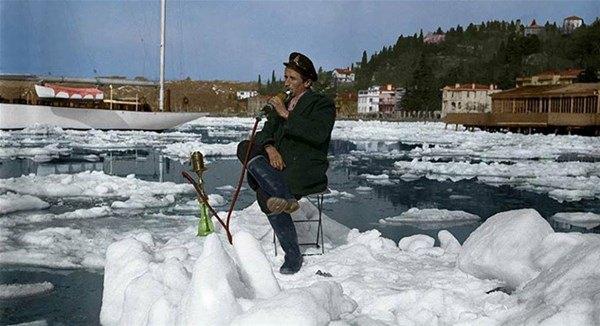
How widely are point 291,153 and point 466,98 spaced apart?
1931 inches

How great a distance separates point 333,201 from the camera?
6.08 m

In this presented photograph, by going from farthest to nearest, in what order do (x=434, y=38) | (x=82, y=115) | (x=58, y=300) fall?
(x=434, y=38) < (x=82, y=115) < (x=58, y=300)

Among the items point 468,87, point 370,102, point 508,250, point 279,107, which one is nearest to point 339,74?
point 279,107

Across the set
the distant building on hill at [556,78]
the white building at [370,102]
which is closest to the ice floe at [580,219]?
the distant building on hill at [556,78]

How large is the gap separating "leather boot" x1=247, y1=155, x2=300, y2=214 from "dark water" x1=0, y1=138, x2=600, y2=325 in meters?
0.86

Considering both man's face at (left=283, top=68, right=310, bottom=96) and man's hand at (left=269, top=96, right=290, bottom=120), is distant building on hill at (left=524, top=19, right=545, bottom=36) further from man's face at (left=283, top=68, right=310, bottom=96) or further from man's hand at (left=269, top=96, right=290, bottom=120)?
man's hand at (left=269, top=96, right=290, bottom=120)

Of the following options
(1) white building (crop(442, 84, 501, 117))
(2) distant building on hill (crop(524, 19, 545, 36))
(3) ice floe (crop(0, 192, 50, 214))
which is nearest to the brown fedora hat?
(3) ice floe (crop(0, 192, 50, 214))

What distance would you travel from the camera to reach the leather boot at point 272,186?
109 inches

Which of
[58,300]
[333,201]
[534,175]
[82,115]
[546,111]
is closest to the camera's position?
[58,300]

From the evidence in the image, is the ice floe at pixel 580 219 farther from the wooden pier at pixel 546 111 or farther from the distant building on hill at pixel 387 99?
the distant building on hill at pixel 387 99

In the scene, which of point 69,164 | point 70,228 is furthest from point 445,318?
point 69,164

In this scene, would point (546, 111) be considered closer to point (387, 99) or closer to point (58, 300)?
point (58, 300)

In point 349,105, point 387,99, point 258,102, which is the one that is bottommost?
point 258,102

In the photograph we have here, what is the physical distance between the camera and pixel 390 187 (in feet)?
24.8
